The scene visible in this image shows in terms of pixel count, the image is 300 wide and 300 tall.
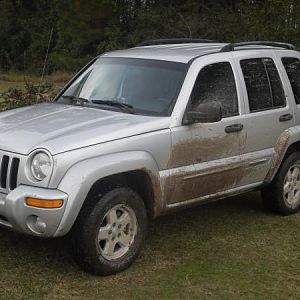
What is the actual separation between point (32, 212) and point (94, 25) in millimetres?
36035

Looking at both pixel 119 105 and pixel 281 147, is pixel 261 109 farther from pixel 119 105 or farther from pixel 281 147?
pixel 119 105

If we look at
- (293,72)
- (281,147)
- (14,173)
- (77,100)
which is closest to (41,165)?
(14,173)

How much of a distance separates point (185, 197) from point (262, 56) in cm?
187

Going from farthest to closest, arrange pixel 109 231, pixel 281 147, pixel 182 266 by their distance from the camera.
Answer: pixel 281 147, pixel 182 266, pixel 109 231

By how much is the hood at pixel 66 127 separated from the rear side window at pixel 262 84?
4.14 feet

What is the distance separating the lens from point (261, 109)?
5.94 m

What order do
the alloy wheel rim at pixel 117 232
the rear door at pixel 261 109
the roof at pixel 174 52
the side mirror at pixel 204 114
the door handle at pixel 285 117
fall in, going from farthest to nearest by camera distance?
the door handle at pixel 285 117 < the rear door at pixel 261 109 < the roof at pixel 174 52 < the side mirror at pixel 204 114 < the alloy wheel rim at pixel 117 232

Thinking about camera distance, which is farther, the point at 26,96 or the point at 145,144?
the point at 26,96

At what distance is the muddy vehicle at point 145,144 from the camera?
4.32m

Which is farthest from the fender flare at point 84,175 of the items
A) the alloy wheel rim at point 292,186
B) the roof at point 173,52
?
the alloy wheel rim at point 292,186

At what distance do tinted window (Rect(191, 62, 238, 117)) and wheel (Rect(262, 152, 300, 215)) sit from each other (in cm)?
109

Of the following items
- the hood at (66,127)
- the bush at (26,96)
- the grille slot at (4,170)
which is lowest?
the bush at (26,96)

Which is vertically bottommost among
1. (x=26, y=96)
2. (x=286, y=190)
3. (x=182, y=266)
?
(x=182, y=266)

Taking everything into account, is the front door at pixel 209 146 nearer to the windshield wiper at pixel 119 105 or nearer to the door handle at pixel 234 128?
the door handle at pixel 234 128
